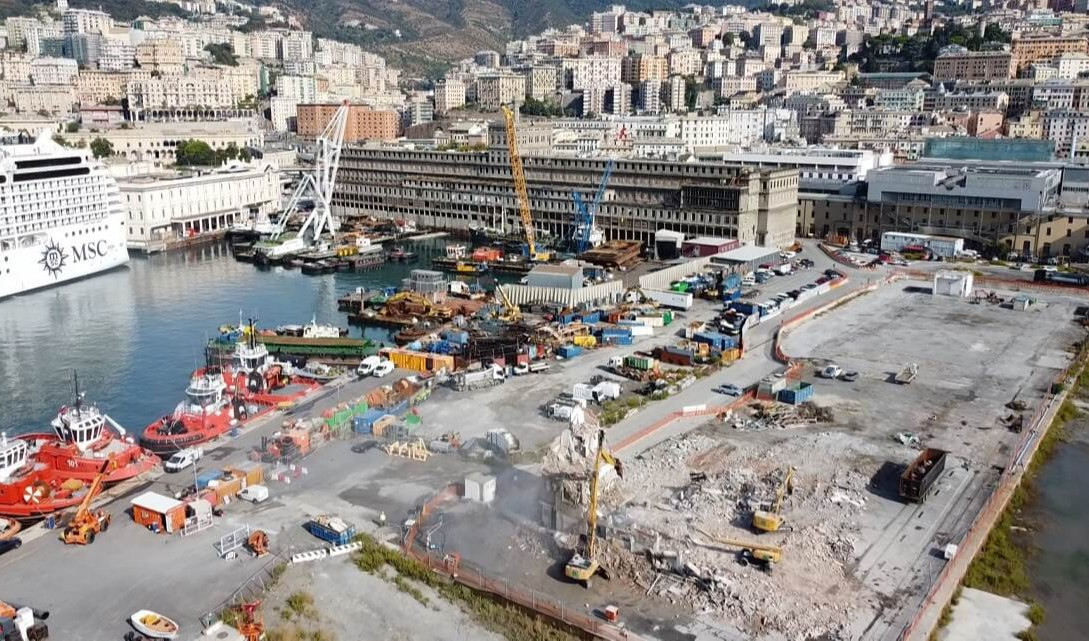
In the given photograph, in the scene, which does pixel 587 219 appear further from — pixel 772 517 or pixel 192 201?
pixel 772 517

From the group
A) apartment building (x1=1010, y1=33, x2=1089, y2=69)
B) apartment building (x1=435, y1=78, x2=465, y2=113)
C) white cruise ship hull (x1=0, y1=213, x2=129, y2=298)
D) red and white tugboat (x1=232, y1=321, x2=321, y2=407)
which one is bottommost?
red and white tugboat (x1=232, y1=321, x2=321, y2=407)

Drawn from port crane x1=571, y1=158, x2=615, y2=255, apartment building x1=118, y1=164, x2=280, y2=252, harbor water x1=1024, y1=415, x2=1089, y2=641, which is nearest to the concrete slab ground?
harbor water x1=1024, y1=415, x2=1089, y2=641

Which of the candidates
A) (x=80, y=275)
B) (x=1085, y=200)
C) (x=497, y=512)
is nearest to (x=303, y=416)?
(x=497, y=512)

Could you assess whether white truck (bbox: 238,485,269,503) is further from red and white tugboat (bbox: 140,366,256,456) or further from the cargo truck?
the cargo truck

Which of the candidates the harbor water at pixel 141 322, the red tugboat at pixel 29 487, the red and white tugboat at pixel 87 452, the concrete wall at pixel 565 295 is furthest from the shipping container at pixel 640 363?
the red tugboat at pixel 29 487

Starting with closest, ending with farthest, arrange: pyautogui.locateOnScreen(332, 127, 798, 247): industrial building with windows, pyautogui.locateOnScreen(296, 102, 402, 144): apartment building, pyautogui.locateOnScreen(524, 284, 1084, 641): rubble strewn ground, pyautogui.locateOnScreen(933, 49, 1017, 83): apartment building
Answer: pyautogui.locateOnScreen(524, 284, 1084, 641): rubble strewn ground, pyautogui.locateOnScreen(332, 127, 798, 247): industrial building with windows, pyautogui.locateOnScreen(296, 102, 402, 144): apartment building, pyautogui.locateOnScreen(933, 49, 1017, 83): apartment building

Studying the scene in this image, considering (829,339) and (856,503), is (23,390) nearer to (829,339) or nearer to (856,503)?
(856,503)

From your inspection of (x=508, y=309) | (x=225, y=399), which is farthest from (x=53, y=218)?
(x=225, y=399)
